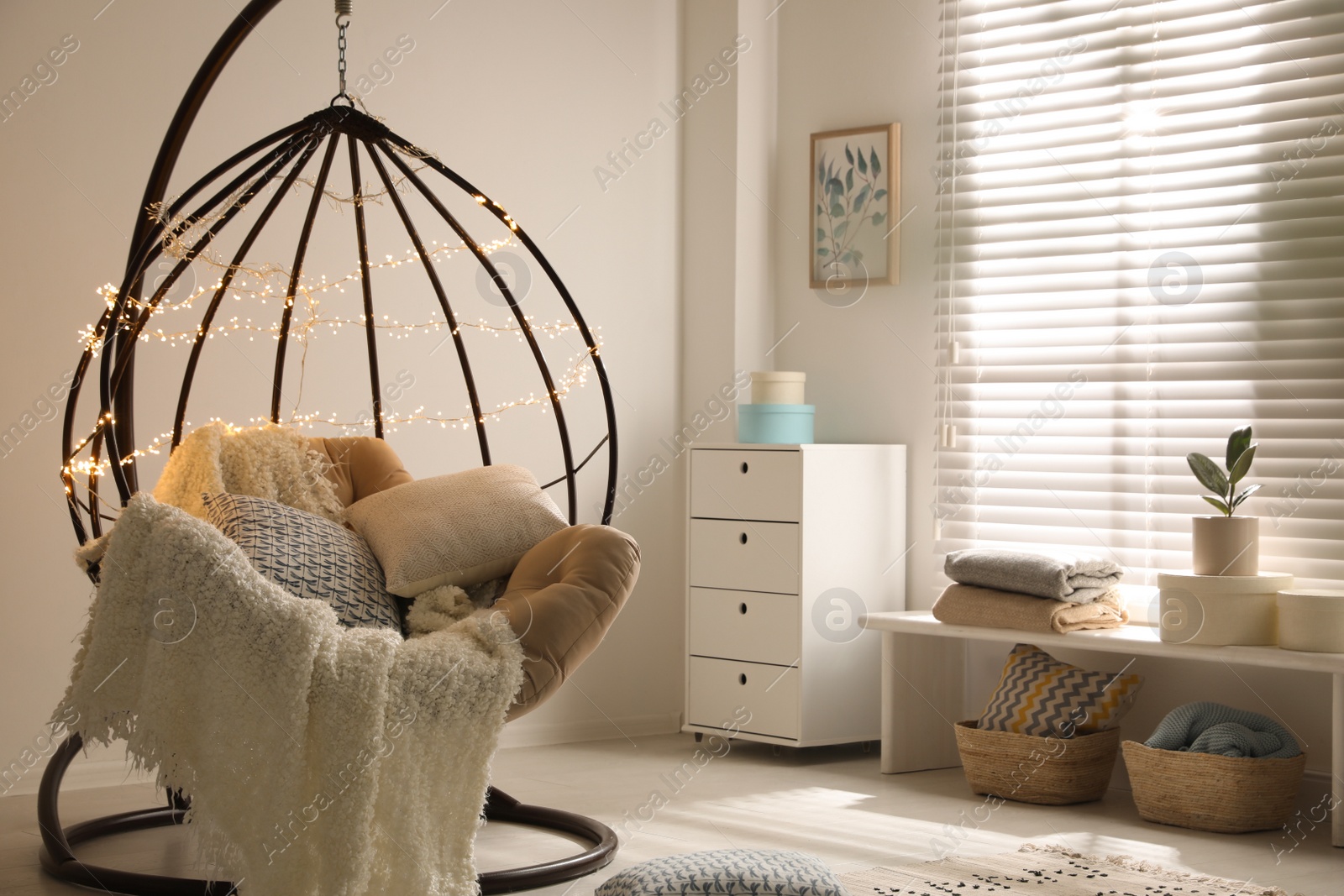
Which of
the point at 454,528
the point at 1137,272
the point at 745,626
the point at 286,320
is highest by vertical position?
the point at 1137,272

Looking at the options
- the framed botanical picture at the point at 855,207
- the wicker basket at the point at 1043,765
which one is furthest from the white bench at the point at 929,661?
the framed botanical picture at the point at 855,207

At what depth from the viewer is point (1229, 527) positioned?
10.2ft

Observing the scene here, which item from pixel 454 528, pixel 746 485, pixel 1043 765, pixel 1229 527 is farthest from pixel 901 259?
pixel 454 528

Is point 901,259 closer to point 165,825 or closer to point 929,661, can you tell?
point 929,661

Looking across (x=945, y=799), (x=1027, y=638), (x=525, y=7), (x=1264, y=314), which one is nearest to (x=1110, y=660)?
(x=1027, y=638)

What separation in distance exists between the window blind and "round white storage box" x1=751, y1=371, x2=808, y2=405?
16.8 inches

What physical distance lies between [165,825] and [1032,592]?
6.93 ft

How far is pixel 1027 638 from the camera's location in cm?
329

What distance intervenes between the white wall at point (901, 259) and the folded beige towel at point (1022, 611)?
34cm

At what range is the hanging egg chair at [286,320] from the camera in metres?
2.61

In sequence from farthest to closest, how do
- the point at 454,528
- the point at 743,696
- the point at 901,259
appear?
the point at 901,259 → the point at 743,696 → the point at 454,528

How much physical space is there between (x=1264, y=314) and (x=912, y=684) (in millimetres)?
1322

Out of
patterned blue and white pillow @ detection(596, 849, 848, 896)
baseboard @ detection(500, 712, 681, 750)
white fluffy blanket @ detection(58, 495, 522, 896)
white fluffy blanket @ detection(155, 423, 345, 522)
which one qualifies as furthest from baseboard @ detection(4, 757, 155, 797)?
patterned blue and white pillow @ detection(596, 849, 848, 896)

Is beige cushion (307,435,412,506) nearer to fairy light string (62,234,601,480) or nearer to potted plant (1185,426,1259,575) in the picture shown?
fairy light string (62,234,601,480)
